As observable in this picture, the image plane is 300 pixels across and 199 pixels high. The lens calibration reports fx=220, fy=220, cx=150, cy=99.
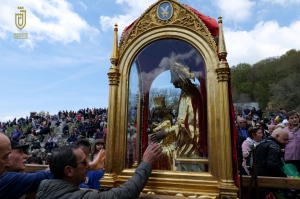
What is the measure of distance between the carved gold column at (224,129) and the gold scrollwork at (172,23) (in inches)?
5.7

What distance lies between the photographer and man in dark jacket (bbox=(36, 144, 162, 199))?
144 cm

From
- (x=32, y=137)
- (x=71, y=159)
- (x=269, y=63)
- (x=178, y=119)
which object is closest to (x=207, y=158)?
(x=178, y=119)

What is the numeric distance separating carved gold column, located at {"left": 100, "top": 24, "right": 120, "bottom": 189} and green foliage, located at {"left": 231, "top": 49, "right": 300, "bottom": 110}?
32.4 m

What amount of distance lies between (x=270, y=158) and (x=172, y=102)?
1.83 meters

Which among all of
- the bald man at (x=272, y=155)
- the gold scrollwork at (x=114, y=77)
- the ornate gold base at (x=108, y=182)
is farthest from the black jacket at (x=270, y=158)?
the gold scrollwork at (x=114, y=77)

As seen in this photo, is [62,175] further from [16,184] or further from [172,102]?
[172,102]

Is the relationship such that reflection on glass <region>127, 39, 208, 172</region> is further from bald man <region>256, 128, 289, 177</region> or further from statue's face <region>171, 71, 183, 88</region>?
bald man <region>256, 128, 289, 177</region>

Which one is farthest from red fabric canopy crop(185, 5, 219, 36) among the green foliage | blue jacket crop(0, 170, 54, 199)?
the green foliage

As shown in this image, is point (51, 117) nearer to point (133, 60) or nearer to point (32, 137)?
point (32, 137)

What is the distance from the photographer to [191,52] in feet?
8.02

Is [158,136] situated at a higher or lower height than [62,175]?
higher

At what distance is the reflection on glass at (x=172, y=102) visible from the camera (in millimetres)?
2447

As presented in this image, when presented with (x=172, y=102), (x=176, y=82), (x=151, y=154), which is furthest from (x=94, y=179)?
(x=176, y=82)

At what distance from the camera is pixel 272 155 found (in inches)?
130
